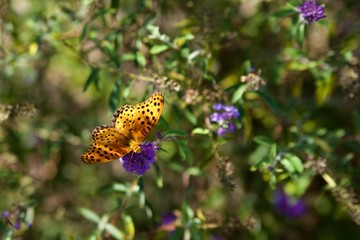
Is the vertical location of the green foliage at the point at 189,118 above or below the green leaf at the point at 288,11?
below

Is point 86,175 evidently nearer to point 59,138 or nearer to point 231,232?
point 59,138

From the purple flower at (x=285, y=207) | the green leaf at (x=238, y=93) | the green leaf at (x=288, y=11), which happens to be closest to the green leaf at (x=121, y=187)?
the green leaf at (x=238, y=93)

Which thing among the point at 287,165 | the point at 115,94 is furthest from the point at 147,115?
the point at 287,165

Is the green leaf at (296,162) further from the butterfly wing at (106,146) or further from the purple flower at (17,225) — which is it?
the purple flower at (17,225)

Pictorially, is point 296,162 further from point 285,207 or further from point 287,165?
point 285,207

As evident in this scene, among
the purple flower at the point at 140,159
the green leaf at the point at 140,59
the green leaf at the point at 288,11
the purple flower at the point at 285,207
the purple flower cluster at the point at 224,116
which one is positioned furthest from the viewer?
the purple flower at the point at 285,207

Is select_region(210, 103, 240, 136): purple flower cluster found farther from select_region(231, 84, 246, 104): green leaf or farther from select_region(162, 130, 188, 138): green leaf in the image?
select_region(162, 130, 188, 138): green leaf
